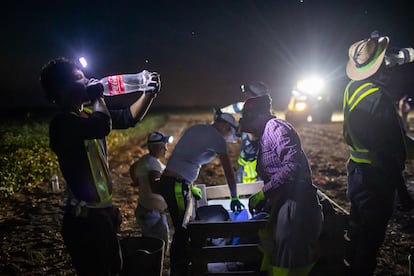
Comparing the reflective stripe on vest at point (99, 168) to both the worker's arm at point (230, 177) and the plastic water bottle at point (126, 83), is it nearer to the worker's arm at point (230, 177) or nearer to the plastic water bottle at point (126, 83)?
the plastic water bottle at point (126, 83)

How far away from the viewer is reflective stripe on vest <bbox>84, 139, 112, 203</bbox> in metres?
2.75

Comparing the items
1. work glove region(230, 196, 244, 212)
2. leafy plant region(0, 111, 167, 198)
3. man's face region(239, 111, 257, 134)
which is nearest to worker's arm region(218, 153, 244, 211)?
work glove region(230, 196, 244, 212)

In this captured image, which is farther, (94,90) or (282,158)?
(282,158)

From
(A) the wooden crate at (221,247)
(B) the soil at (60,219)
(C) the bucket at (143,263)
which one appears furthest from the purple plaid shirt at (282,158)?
(C) the bucket at (143,263)

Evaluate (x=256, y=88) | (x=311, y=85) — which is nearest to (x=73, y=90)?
(x=256, y=88)

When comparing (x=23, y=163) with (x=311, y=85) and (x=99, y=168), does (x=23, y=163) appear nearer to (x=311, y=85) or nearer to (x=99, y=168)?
(x=99, y=168)

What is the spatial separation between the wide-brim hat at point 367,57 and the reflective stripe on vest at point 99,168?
8.06 ft

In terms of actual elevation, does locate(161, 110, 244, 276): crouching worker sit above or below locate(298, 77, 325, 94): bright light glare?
below

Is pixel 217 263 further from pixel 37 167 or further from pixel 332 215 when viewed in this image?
pixel 37 167

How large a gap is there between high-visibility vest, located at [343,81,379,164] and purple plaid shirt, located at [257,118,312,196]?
0.60m

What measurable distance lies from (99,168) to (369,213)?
2.35m

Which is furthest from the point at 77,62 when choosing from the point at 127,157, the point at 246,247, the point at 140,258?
the point at 127,157

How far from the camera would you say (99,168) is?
2783 millimetres

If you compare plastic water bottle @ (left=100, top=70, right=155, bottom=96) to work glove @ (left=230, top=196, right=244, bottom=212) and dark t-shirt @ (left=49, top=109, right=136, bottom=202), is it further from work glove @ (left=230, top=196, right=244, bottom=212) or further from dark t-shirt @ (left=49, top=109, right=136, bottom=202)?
work glove @ (left=230, top=196, right=244, bottom=212)
